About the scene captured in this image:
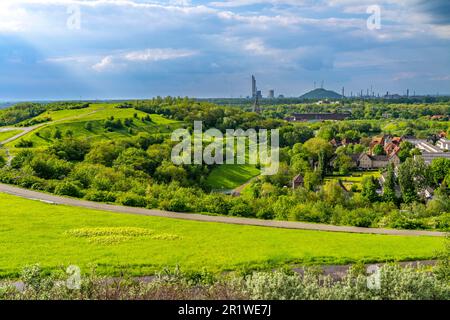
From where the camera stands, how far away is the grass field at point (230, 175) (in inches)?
2121

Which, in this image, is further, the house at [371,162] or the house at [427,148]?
the house at [427,148]

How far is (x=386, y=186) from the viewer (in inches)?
1719

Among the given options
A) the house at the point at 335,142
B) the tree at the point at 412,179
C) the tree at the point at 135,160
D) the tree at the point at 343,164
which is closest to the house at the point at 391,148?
the house at the point at 335,142

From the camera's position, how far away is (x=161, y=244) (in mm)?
21062

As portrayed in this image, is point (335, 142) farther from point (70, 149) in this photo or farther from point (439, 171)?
point (70, 149)

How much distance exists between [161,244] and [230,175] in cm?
3736

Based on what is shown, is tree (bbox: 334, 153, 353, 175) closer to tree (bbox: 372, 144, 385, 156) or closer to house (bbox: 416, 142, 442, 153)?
tree (bbox: 372, 144, 385, 156)

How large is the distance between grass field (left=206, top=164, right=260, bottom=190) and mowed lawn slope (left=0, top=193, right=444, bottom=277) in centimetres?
2856

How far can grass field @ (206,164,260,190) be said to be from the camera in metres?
53.9

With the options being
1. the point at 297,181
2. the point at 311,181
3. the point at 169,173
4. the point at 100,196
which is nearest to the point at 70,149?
the point at 169,173

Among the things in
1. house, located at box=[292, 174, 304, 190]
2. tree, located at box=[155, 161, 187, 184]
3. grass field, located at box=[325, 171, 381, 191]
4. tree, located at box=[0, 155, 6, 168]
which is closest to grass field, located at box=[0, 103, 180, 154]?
tree, located at box=[0, 155, 6, 168]

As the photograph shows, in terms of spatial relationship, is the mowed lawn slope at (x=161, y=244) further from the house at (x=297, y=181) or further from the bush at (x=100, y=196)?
the house at (x=297, y=181)

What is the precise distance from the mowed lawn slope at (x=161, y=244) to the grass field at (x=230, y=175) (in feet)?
93.7

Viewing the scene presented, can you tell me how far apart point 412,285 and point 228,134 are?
7344 cm
